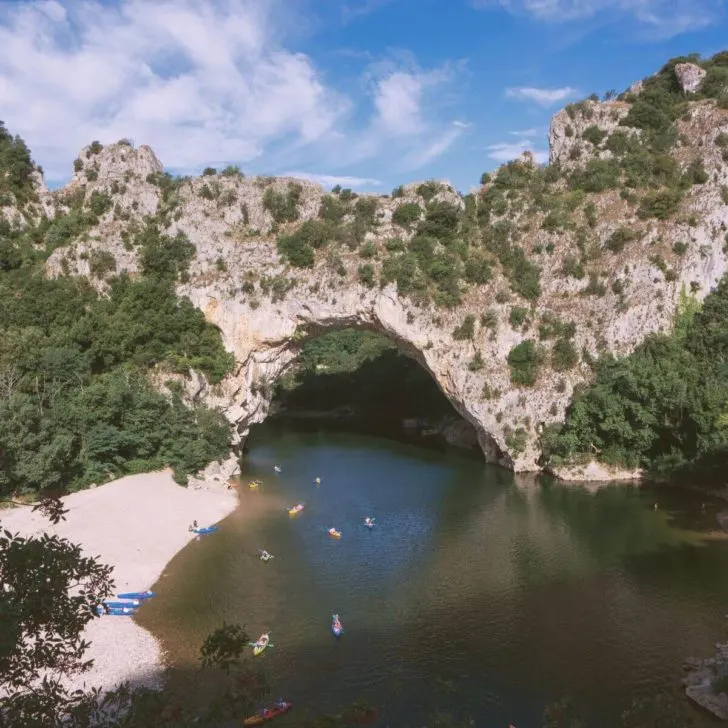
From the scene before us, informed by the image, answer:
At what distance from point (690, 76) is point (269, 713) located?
59.2 metres

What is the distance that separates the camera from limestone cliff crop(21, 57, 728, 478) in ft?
139

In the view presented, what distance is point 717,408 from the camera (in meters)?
32.1

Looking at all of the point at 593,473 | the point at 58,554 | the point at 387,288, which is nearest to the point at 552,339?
the point at 593,473

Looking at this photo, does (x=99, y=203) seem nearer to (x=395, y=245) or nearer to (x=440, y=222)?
(x=395, y=245)

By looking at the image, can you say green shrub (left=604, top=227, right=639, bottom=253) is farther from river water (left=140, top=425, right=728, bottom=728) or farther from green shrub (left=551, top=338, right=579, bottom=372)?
river water (left=140, top=425, right=728, bottom=728)

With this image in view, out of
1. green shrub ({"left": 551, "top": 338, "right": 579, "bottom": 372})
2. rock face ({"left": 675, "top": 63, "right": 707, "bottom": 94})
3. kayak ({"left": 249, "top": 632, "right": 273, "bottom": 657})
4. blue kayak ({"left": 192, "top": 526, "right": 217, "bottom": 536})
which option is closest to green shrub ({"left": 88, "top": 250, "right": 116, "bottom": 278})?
blue kayak ({"left": 192, "top": 526, "right": 217, "bottom": 536})

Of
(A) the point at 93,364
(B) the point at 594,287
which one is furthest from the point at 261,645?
(B) the point at 594,287

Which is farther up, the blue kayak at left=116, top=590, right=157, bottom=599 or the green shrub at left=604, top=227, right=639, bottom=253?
the green shrub at left=604, top=227, right=639, bottom=253

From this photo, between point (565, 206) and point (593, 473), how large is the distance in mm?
21689

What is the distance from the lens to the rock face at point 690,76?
51750 mm

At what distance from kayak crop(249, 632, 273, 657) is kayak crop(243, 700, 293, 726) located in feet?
8.53

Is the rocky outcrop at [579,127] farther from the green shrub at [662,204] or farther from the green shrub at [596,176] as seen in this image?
the green shrub at [662,204]

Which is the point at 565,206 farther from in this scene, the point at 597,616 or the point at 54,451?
the point at 54,451

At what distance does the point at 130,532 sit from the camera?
28.8 metres
